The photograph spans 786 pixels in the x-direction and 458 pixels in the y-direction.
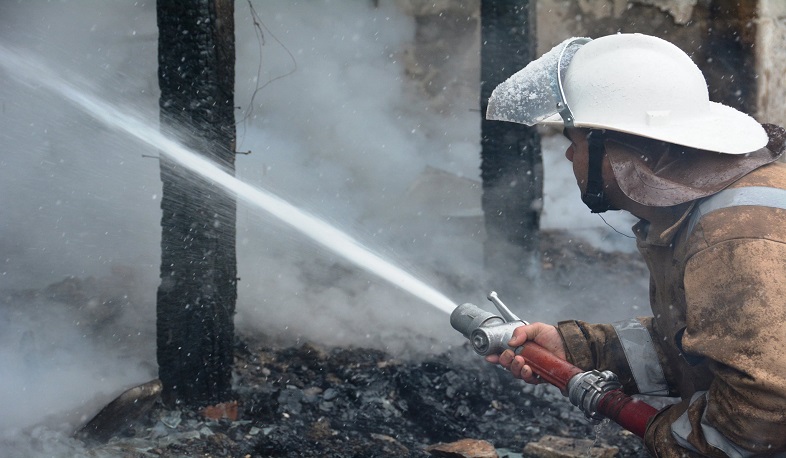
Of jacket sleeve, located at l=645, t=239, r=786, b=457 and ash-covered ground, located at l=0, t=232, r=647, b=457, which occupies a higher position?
jacket sleeve, located at l=645, t=239, r=786, b=457

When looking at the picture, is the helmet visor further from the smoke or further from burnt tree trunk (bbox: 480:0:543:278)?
burnt tree trunk (bbox: 480:0:543:278)

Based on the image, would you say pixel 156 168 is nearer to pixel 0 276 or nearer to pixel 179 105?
pixel 0 276

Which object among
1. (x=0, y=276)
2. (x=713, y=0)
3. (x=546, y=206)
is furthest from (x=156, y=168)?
(x=713, y=0)

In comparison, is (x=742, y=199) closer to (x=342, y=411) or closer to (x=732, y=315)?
(x=732, y=315)

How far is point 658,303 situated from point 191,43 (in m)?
3.24

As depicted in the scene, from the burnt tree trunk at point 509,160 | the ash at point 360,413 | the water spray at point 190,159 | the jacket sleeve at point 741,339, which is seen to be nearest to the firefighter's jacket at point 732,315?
the jacket sleeve at point 741,339

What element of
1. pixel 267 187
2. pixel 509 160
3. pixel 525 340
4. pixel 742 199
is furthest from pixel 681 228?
pixel 267 187

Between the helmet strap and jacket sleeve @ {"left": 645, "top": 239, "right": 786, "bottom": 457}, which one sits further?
the helmet strap

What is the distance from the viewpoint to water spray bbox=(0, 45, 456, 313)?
176 inches

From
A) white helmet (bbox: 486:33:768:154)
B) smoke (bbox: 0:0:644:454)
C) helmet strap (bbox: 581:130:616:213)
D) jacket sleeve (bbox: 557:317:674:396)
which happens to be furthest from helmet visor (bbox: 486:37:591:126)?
smoke (bbox: 0:0:644:454)

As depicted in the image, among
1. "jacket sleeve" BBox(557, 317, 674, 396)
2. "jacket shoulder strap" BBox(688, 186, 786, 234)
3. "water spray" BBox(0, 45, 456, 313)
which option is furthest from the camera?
"water spray" BBox(0, 45, 456, 313)

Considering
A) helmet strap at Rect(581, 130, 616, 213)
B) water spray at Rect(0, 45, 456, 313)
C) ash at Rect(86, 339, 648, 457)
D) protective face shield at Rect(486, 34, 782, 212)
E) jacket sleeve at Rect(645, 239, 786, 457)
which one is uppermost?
protective face shield at Rect(486, 34, 782, 212)

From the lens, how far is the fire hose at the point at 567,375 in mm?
2484

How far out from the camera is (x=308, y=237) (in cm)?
790
